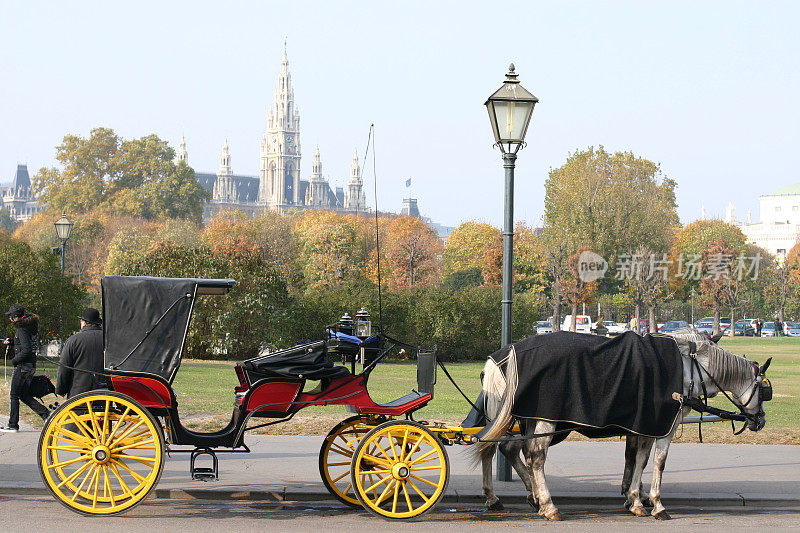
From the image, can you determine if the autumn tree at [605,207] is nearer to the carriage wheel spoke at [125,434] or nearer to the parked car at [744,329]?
the parked car at [744,329]

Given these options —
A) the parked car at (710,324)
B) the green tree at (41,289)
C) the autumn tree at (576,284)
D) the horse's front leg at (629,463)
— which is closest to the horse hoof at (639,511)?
the horse's front leg at (629,463)

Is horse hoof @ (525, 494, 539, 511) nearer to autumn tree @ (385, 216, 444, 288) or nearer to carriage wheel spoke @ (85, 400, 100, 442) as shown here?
carriage wheel spoke @ (85, 400, 100, 442)

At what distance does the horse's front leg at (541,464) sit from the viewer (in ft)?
27.0

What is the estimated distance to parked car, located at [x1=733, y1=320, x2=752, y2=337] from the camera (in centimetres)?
7238

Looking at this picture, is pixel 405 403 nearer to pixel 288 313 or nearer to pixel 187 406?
pixel 187 406

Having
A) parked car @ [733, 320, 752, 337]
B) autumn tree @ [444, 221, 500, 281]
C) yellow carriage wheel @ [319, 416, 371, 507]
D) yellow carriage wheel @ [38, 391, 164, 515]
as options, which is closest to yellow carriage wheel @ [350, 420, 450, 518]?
yellow carriage wheel @ [319, 416, 371, 507]

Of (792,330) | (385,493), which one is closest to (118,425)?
(385,493)

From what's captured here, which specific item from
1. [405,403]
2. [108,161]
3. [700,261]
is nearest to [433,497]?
[405,403]

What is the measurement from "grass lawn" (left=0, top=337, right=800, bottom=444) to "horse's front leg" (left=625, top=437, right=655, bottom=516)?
424 cm

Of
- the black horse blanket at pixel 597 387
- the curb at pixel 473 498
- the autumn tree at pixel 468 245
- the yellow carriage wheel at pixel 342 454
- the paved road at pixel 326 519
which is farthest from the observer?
the autumn tree at pixel 468 245

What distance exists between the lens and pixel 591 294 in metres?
62.2

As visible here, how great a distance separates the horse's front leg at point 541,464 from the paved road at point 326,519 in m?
0.10

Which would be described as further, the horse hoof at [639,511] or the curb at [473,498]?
the curb at [473,498]

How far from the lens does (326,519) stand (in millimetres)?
8102
